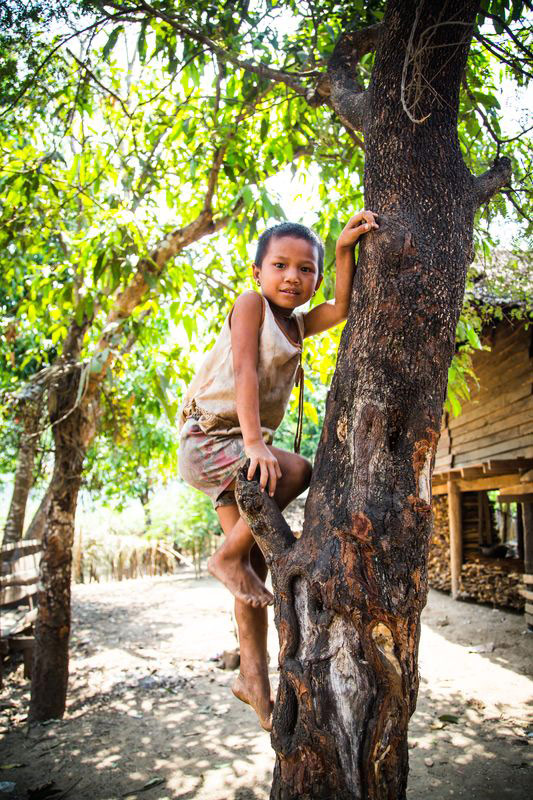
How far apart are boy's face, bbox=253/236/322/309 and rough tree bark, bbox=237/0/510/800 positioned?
0.31 metres

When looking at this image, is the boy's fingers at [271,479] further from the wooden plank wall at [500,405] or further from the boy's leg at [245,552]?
the wooden plank wall at [500,405]

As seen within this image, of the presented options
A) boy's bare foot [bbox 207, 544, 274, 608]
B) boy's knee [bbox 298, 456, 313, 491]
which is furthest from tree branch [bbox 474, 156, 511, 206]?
boy's bare foot [bbox 207, 544, 274, 608]

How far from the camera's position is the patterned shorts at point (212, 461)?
1.95 m

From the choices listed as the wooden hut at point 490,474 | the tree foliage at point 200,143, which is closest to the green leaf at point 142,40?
the tree foliage at point 200,143

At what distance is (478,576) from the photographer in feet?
31.4

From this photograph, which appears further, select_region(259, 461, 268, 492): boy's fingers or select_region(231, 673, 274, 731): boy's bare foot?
select_region(231, 673, 274, 731): boy's bare foot

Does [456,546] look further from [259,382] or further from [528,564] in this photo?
[259,382]

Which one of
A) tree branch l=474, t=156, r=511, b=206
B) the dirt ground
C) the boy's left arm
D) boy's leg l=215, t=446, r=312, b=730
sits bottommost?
the dirt ground

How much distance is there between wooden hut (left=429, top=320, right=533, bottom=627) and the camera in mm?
7809

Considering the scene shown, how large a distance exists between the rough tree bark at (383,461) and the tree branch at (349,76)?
0.60 feet

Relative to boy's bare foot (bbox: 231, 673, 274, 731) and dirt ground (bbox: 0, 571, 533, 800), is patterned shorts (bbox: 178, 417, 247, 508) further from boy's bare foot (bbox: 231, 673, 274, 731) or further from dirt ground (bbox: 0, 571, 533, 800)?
dirt ground (bbox: 0, 571, 533, 800)

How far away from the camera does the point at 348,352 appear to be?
5.49ft

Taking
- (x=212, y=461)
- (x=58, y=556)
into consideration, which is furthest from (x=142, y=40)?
(x=58, y=556)

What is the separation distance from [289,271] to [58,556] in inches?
163
